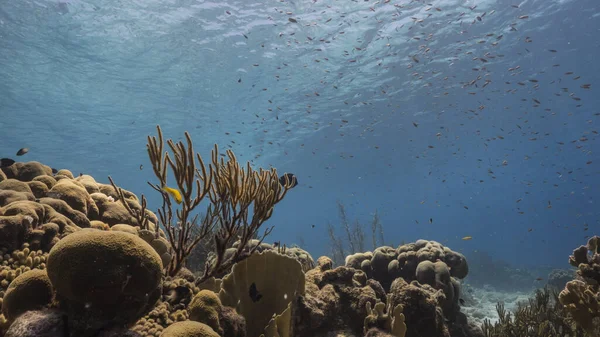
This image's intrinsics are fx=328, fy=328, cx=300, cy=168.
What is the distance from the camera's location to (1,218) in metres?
3.84

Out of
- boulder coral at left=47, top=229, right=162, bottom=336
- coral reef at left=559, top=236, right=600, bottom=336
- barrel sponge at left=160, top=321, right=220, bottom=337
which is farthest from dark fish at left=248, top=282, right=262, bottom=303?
coral reef at left=559, top=236, right=600, bottom=336

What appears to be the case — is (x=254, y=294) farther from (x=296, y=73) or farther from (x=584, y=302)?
(x=296, y=73)

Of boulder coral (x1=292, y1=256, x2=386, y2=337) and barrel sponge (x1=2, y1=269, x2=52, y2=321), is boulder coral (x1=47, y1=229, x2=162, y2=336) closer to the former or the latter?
barrel sponge (x1=2, y1=269, x2=52, y2=321)

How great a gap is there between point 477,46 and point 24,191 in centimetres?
2499

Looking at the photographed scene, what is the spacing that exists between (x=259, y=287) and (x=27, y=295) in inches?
79.0

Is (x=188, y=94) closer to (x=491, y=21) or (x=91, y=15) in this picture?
(x=91, y=15)

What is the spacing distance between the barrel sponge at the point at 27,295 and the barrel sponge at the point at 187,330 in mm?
1073

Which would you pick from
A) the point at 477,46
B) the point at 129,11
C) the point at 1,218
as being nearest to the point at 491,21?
the point at 477,46

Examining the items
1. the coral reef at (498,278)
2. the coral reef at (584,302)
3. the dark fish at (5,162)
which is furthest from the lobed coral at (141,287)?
the coral reef at (498,278)

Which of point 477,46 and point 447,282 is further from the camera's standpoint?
point 477,46

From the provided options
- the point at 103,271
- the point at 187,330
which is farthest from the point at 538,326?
the point at 103,271

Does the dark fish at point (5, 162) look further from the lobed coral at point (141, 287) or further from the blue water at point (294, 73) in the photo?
the blue water at point (294, 73)

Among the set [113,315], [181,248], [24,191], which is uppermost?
[24,191]

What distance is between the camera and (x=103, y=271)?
2.37m
